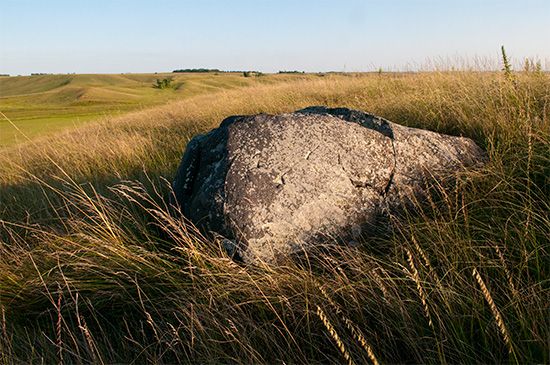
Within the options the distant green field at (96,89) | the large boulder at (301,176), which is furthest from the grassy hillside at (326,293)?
the distant green field at (96,89)

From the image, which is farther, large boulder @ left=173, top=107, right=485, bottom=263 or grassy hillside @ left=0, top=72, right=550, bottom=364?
large boulder @ left=173, top=107, right=485, bottom=263

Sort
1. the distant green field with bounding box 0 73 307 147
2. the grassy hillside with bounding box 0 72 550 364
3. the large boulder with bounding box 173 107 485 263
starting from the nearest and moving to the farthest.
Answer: the grassy hillside with bounding box 0 72 550 364
the large boulder with bounding box 173 107 485 263
the distant green field with bounding box 0 73 307 147

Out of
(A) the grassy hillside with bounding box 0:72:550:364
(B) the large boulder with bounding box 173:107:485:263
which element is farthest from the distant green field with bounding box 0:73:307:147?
(A) the grassy hillside with bounding box 0:72:550:364

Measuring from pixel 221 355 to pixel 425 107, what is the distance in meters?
3.94

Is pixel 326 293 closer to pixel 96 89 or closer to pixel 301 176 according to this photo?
pixel 301 176

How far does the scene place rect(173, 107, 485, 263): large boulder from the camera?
2639mm

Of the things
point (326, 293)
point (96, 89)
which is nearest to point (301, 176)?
point (326, 293)

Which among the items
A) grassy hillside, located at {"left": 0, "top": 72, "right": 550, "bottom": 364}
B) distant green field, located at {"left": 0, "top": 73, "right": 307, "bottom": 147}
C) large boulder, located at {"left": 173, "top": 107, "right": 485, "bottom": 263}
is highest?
distant green field, located at {"left": 0, "top": 73, "right": 307, "bottom": 147}

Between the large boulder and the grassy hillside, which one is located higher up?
the large boulder

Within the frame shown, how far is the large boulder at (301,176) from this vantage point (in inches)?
104

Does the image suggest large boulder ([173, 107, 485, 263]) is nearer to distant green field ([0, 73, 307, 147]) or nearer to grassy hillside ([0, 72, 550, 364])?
grassy hillside ([0, 72, 550, 364])

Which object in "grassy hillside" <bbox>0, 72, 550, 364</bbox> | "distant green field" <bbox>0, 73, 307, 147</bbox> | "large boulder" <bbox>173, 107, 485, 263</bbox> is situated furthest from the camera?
"distant green field" <bbox>0, 73, 307, 147</bbox>

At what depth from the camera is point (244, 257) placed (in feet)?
8.27

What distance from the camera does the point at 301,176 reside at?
110 inches
